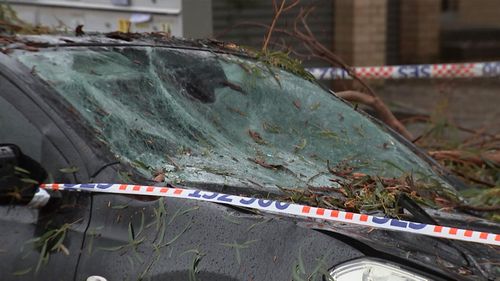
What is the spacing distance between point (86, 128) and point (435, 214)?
53.8 inches

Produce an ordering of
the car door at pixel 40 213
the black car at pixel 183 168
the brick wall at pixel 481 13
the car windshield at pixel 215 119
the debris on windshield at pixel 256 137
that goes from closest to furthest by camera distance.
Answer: the black car at pixel 183 168 < the car door at pixel 40 213 < the car windshield at pixel 215 119 < the debris on windshield at pixel 256 137 < the brick wall at pixel 481 13

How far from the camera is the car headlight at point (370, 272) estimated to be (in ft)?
8.23

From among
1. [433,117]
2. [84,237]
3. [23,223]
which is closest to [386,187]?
[84,237]

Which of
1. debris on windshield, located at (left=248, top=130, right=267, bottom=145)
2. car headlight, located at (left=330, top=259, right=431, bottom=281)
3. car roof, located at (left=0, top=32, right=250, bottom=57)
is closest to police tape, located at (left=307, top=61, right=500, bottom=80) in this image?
car roof, located at (left=0, top=32, right=250, bottom=57)

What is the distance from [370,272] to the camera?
8.26 ft

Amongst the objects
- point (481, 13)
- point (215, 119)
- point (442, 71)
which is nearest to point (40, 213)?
point (215, 119)

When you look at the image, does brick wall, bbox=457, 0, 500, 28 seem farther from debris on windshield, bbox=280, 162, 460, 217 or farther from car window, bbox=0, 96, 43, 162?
car window, bbox=0, 96, 43, 162

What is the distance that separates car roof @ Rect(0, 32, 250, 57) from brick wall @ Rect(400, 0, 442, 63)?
10.7m

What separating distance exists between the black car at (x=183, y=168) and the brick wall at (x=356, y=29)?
30.2ft

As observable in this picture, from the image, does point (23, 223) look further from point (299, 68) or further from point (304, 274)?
point (299, 68)

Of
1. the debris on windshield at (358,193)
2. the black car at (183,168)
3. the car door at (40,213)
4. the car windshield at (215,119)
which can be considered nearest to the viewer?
the black car at (183,168)

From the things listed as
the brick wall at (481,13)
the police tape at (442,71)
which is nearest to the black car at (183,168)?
the police tape at (442,71)

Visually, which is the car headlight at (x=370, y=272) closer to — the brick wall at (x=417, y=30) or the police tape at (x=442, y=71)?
the police tape at (x=442, y=71)

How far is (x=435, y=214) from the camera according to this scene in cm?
331
